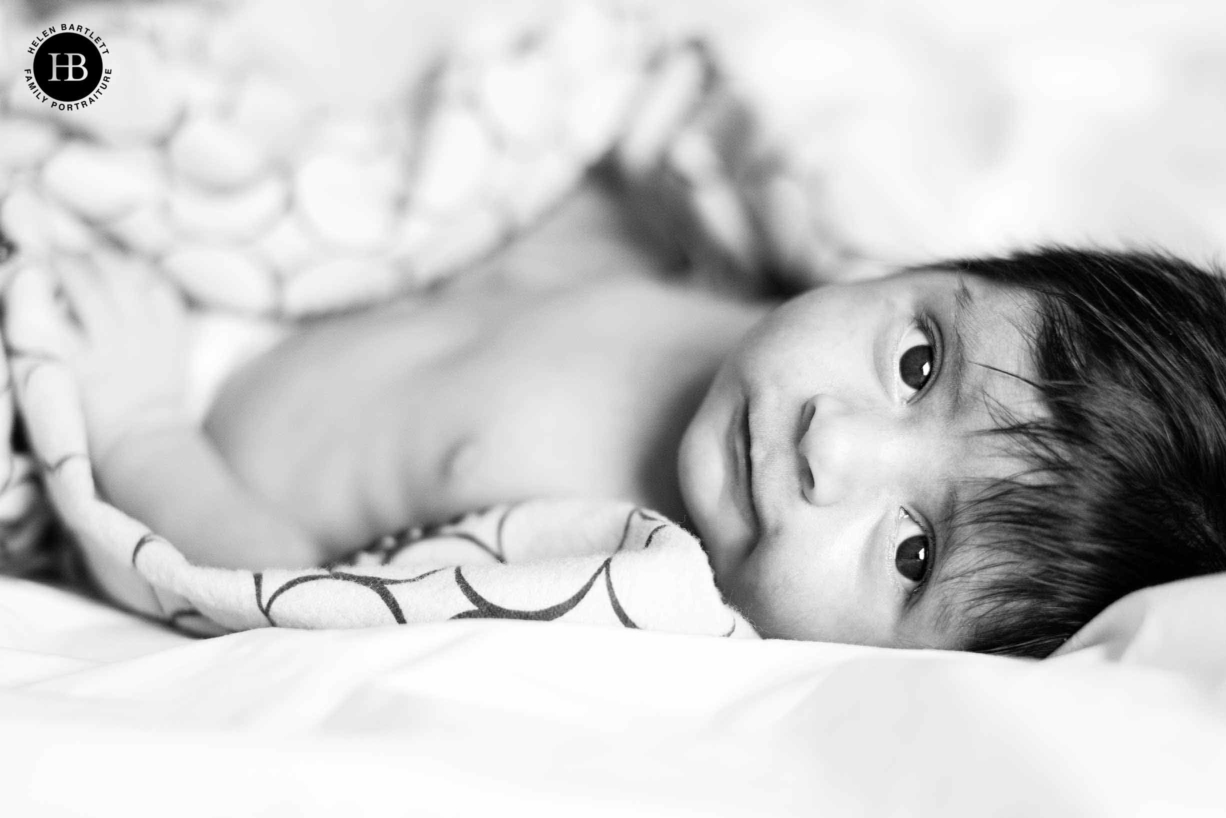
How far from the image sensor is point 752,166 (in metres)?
1.27

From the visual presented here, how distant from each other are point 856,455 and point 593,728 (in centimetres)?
33

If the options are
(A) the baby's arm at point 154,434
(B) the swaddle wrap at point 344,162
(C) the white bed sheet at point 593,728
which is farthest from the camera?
(B) the swaddle wrap at point 344,162

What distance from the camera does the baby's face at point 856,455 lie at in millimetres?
778

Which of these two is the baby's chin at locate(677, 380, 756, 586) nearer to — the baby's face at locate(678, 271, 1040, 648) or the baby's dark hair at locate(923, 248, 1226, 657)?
the baby's face at locate(678, 271, 1040, 648)

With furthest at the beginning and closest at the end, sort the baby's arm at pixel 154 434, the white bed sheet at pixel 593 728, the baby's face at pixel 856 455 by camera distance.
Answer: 1. the baby's arm at pixel 154 434
2. the baby's face at pixel 856 455
3. the white bed sheet at pixel 593 728

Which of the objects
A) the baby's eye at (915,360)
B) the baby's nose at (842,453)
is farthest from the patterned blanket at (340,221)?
the baby's eye at (915,360)

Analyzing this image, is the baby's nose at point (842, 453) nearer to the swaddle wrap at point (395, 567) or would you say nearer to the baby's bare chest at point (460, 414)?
the swaddle wrap at point (395, 567)

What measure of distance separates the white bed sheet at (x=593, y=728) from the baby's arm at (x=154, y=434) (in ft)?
0.88

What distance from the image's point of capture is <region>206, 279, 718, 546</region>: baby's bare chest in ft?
3.26

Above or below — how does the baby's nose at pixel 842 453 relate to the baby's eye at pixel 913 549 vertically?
above

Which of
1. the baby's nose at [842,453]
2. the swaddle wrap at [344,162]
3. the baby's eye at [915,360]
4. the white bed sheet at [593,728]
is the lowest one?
the white bed sheet at [593,728]

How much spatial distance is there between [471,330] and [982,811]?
0.80m

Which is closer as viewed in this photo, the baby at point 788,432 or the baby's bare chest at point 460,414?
the baby at point 788,432

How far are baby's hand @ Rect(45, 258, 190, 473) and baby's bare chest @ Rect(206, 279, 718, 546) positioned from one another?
81 millimetres
